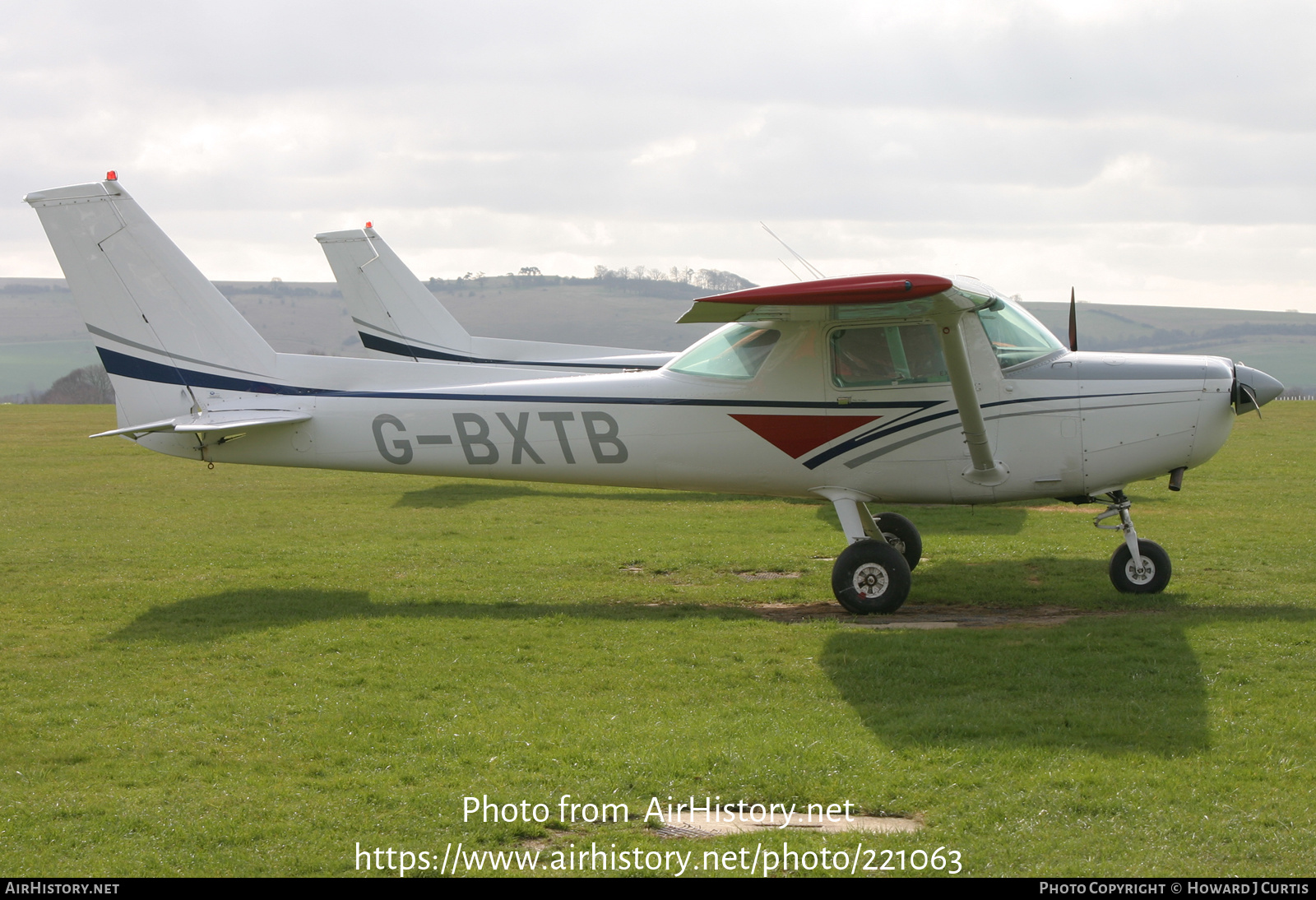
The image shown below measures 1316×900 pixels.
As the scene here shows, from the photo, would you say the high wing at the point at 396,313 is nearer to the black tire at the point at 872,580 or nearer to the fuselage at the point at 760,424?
the fuselage at the point at 760,424

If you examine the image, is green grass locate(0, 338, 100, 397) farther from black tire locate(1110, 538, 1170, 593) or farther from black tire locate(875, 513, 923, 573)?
black tire locate(1110, 538, 1170, 593)

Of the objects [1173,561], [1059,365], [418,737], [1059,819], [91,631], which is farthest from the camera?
[1173,561]

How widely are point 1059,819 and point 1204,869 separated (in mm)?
617

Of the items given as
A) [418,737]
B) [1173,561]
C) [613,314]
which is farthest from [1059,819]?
[613,314]

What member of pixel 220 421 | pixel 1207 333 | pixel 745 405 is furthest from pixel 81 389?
pixel 1207 333

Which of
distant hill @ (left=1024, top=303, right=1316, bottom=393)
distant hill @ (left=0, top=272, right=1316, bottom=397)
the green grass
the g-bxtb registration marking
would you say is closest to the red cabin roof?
the g-bxtb registration marking

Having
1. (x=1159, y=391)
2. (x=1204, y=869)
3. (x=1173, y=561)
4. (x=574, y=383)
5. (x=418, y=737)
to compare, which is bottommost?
(x=1173, y=561)

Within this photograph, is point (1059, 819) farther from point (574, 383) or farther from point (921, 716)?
point (574, 383)

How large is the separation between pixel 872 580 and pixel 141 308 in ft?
23.3

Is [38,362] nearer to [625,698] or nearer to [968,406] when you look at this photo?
[968,406]

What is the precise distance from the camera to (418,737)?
602cm

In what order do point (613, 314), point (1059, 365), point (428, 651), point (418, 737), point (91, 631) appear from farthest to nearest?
1. point (613, 314)
2. point (1059, 365)
3. point (91, 631)
4. point (428, 651)
5. point (418, 737)

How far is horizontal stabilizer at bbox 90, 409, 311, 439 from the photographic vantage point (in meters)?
9.67

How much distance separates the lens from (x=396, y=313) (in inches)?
761
